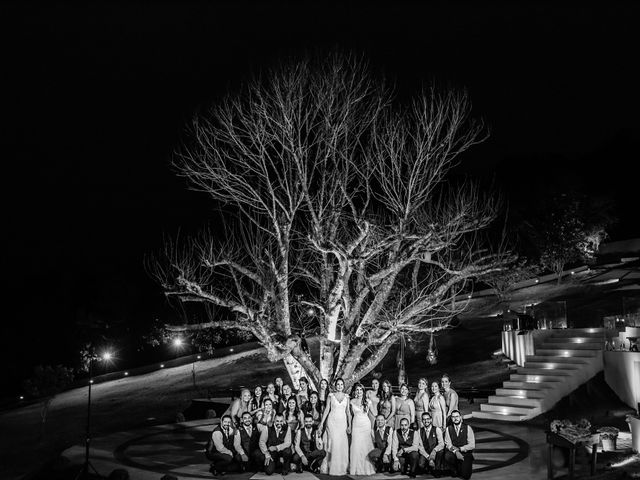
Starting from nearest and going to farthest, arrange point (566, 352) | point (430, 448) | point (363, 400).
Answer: point (430, 448) < point (363, 400) < point (566, 352)

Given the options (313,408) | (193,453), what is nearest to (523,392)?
(313,408)

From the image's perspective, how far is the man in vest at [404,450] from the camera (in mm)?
12266

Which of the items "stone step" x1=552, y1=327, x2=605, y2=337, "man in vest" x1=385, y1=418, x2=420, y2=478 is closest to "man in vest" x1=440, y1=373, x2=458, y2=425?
"man in vest" x1=385, y1=418, x2=420, y2=478

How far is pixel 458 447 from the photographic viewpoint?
40.0 feet

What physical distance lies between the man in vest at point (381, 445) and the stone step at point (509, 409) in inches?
311

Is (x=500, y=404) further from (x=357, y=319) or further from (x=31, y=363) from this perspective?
(x=31, y=363)

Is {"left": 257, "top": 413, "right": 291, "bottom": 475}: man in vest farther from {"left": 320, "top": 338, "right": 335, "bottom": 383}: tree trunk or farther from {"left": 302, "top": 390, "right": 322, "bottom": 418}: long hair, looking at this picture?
{"left": 320, "top": 338, "right": 335, "bottom": 383}: tree trunk

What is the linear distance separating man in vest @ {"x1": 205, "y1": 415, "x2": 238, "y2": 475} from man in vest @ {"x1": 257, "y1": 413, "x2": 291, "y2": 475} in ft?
1.80

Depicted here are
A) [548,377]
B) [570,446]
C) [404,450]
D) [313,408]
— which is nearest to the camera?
[570,446]

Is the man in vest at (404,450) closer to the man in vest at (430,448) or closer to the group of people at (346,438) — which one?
the group of people at (346,438)

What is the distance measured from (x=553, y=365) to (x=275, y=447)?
448 inches

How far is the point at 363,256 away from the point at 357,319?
73.2 inches

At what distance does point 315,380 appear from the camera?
54.6 feet

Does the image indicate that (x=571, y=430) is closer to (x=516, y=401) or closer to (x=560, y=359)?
(x=516, y=401)
